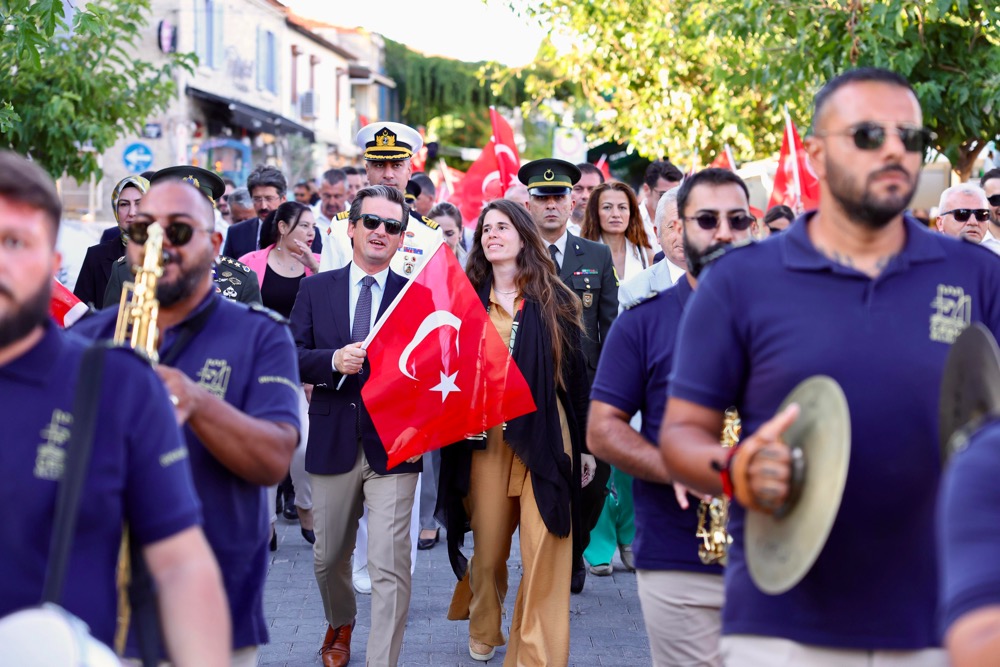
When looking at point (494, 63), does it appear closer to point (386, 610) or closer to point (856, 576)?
point (386, 610)

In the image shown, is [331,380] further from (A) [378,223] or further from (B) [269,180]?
(B) [269,180]

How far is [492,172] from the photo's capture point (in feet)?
49.7

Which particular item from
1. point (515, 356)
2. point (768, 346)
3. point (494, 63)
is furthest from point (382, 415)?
point (494, 63)

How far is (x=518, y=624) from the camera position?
6.75 m

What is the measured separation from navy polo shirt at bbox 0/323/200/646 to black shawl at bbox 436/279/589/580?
4.00 m

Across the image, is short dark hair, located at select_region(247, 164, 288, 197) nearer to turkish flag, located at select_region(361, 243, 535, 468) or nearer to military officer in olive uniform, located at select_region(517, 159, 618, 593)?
military officer in olive uniform, located at select_region(517, 159, 618, 593)

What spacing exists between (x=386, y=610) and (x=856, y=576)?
12.2 feet

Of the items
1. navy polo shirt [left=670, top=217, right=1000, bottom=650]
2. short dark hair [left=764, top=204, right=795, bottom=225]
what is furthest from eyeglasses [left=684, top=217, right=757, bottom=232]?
short dark hair [left=764, top=204, right=795, bottom=225]

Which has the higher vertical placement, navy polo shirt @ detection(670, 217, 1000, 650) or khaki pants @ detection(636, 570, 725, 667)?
navy polo shirt @ detection(670, 217, 1000, 650)

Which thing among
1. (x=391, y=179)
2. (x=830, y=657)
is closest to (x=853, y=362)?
(x=830, y=657)

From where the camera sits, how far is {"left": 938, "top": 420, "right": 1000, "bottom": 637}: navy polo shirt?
208cm

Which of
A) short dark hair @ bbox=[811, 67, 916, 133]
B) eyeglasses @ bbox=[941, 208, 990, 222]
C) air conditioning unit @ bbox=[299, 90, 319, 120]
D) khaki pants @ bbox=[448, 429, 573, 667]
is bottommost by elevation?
khaki pants @ bbox=[448, 429, 573, 667]

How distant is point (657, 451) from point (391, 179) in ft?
17.4

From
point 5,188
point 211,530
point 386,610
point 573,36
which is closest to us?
point 5,188
